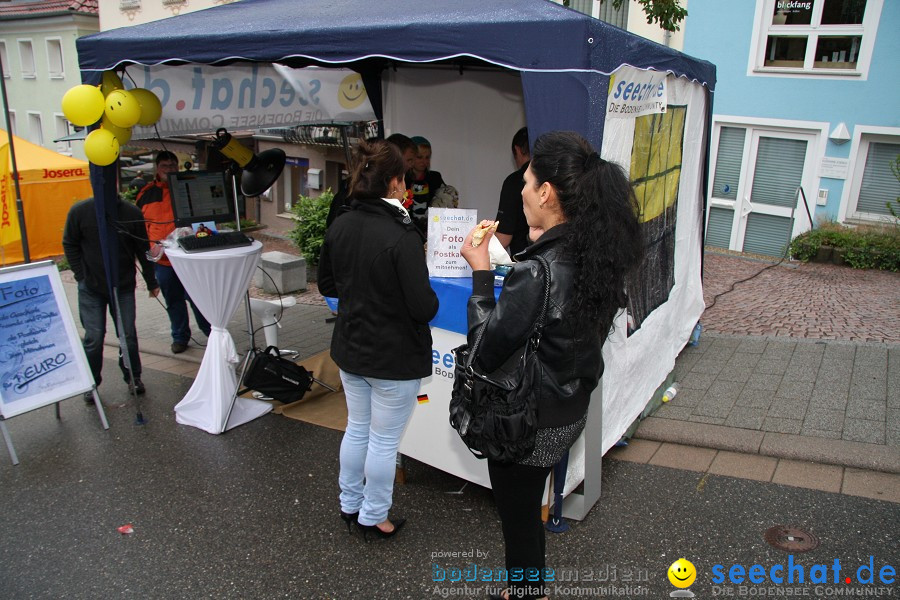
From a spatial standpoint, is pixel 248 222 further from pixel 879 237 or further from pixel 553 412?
pixel 553 412

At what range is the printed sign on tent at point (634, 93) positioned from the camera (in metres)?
3.20

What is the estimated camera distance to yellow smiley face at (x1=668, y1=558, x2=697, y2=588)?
9.77 ft

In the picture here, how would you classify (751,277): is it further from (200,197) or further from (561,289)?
(561,289)

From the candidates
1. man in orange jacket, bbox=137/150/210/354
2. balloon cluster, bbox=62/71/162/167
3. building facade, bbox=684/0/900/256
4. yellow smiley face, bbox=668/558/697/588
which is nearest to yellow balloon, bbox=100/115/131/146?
balloon cluster, bbox=62/71/162/167

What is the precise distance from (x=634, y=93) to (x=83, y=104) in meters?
3.29

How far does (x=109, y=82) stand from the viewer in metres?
4.43

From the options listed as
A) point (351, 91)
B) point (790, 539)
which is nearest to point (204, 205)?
point (351, 91)

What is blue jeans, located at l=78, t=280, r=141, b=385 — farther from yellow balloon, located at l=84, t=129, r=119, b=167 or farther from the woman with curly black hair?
the woman with curly black hair

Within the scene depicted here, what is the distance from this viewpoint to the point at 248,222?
1384 cm

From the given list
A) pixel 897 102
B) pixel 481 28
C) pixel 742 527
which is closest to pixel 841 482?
pixel 742 527

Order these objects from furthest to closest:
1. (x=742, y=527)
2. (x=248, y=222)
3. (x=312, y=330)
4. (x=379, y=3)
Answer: (x=248, y=222)
(x=312, y=330)
(x=379, y=3)
(x=742, y=527)

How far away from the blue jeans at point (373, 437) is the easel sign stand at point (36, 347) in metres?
2.38

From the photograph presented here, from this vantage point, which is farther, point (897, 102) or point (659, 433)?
point (897, 102)

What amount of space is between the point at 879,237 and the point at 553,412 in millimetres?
Result: 9499
